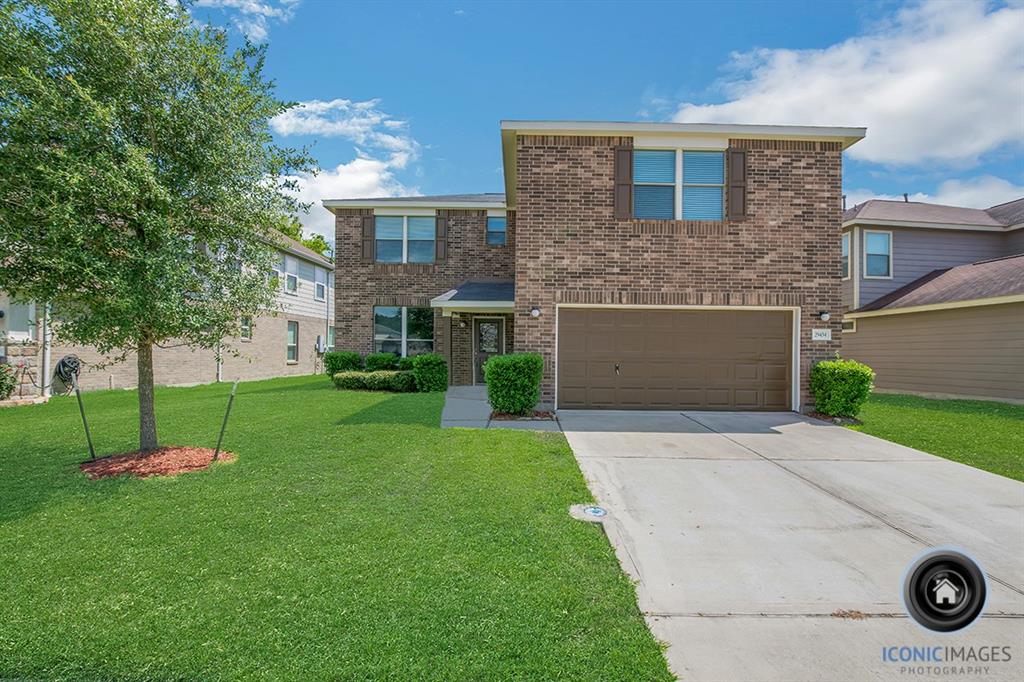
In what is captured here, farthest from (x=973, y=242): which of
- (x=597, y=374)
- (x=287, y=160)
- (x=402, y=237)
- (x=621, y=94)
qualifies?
(x=287, y=160)

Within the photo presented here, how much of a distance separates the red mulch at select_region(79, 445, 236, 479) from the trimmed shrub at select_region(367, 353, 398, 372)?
8122 mm

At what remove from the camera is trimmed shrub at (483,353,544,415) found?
862 centimetres

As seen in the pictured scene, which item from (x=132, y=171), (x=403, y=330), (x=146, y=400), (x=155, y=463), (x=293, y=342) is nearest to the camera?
(x=132, y=171)

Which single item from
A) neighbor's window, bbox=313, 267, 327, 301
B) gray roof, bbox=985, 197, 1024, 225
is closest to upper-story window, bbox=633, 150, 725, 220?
gray roof, bbox=985, 197, 1024, 225

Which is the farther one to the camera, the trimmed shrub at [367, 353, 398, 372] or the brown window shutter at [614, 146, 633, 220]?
the trimmed shrub at [367, 353, 398, 372]

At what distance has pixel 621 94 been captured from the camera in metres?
11.8

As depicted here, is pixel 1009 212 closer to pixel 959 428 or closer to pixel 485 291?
pixel 959 428

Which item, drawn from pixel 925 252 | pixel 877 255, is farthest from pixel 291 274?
pixel 925 252

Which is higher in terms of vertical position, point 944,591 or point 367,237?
point 367,237

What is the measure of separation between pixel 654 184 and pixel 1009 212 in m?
16.2

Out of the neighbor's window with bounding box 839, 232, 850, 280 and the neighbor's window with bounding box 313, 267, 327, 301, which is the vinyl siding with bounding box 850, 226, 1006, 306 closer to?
the neighbor's window with bounding box 839, 232, 850, 280

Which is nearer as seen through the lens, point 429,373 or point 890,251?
point 429,373

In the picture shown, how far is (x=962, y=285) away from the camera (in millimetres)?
13281

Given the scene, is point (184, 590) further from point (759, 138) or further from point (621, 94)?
point (621, 94)
